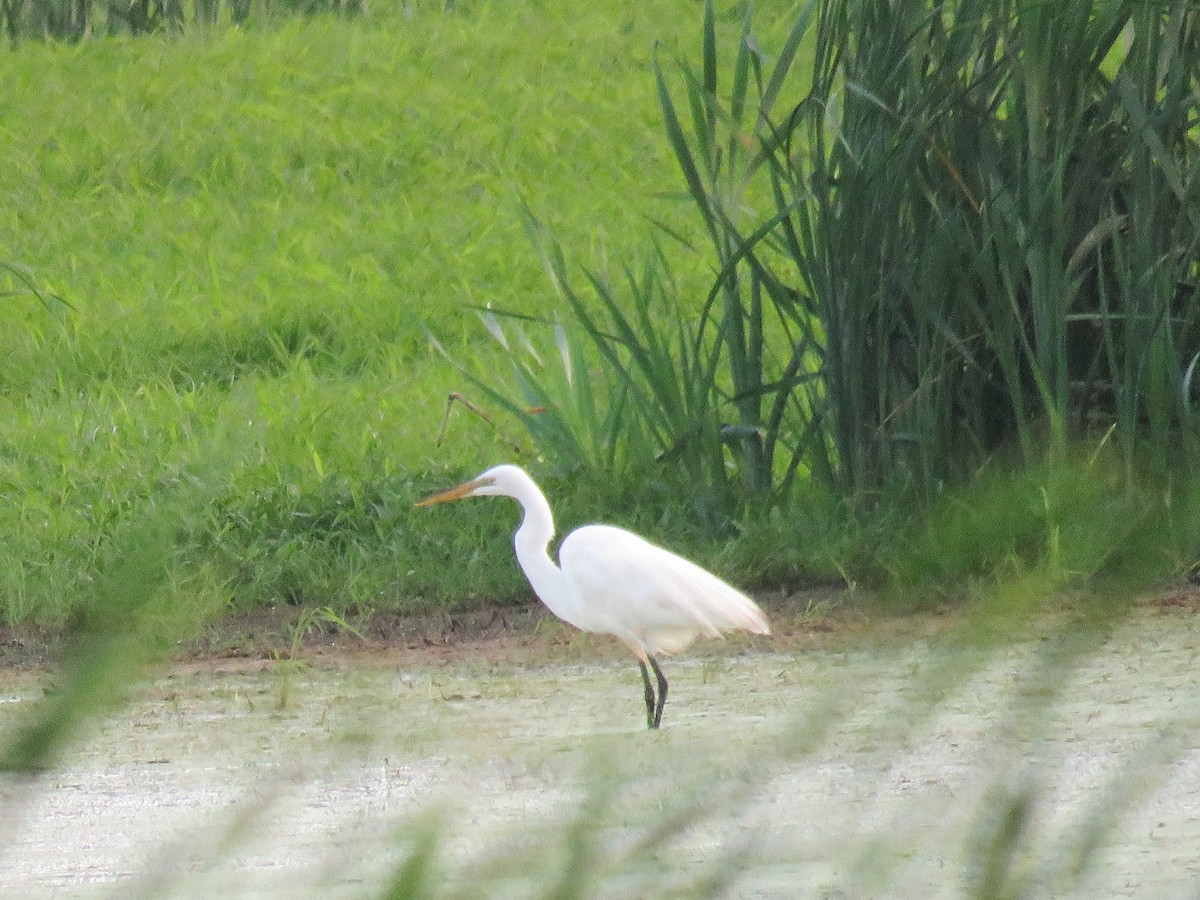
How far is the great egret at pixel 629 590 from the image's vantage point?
150 inches

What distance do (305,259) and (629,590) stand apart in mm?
4159

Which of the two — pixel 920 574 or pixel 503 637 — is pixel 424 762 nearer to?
pixel 920 574

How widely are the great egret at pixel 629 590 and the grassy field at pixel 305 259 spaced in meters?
0.53

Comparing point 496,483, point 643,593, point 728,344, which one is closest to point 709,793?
point 643,593

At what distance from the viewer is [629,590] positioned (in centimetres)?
389

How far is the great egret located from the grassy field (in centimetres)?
53

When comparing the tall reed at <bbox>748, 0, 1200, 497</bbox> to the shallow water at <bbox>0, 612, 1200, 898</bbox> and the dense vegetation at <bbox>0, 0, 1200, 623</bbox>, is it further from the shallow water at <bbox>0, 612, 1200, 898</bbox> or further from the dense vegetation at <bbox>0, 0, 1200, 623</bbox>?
the shallow water at <bbox>0, 612, 1200, 898</bbox>

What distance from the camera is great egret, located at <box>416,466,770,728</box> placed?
381 centimetres

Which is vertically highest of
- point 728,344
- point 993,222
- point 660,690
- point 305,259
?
point 993,222

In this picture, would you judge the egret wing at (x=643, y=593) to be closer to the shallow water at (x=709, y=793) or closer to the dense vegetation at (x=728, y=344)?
the dense vegetation at (x=728, y=344)

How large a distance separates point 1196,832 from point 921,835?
2.11m

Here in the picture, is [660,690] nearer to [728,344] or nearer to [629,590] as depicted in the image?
[629,590]

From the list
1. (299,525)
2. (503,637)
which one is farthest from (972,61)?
(299,525)

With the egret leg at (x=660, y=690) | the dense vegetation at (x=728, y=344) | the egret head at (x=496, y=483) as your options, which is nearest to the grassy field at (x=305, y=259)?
the dense vegetation at (x=728, y=344)
